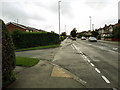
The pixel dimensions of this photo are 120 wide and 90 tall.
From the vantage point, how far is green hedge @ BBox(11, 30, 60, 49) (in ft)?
50.1

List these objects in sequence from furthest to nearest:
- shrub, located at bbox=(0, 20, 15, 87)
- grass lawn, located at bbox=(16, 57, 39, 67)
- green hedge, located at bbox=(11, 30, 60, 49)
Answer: green hedge, located at bbox=(11, 30, 60, 49) → grass lawn, located at bbox=(16, 57, 39, 67) → shrub, located at bbox=(0, 20, 15, 87)

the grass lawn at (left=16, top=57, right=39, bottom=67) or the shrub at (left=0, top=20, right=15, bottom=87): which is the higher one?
the shrub at (left=0, top=20, right=15, bottom=87)

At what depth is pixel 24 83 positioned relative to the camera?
122 inches

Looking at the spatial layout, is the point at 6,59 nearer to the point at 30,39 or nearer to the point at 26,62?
the point at 26,62

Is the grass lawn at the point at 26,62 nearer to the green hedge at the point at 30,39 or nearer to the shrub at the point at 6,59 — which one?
the shrub at the point at 6,59

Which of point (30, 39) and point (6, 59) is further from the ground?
point (30, 39)

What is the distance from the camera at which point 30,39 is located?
53.2 ft

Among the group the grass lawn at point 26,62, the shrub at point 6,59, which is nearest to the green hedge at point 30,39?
the grass lawn at point 26,62

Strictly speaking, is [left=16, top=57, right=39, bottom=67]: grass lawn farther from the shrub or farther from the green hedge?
the green hedge

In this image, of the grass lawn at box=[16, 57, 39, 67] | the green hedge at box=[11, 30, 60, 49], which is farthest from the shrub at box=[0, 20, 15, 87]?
the green hedge at box=[11, 30, 60, 49]

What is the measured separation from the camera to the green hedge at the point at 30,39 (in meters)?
15.3

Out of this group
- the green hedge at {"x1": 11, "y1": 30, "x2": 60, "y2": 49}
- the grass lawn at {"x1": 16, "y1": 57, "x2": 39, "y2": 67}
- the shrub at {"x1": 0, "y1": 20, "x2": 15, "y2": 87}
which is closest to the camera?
the shrub at {"x1": 0, "y1": 20, "x2": 15, "y2": 87}

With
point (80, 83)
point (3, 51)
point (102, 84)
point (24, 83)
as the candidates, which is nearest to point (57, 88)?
point (80, 83)

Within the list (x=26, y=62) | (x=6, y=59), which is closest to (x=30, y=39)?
(x=26, y=62)
